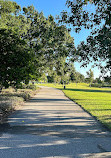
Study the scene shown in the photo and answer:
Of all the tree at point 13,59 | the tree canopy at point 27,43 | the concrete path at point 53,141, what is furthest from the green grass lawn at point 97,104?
the tree at point 13,59

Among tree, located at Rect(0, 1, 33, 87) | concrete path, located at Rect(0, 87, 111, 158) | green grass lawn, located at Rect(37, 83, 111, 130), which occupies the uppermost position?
tree, located at Rect(0, 1, 33, 87)

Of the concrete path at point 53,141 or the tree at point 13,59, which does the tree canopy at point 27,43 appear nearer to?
the tree at point 13,59

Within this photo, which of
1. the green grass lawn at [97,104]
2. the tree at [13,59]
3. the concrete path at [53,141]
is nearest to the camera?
the concrete path at [53,141]

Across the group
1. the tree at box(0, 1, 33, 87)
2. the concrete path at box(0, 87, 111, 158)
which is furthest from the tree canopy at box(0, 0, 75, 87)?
the concrete path at box(0, 87, 111, 158)

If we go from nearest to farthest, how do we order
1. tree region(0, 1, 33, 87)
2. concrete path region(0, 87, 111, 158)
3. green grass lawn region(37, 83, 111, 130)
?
concrete path region(0, 87, 111, 158) → green grass lawn region(37, 83, 111, 130) → tree region(0, 1, 33, 87)

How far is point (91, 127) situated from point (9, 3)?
1496cm

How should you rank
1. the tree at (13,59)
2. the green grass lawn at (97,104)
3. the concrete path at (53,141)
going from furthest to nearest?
the tree at (13,59) → the green grass lawn at (97,104) → the concrete path at (53,141)

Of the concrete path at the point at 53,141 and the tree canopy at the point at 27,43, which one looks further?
the tree canopy at the point at 27,43

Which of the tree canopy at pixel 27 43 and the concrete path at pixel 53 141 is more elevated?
the tree canopy at pixel 27 43

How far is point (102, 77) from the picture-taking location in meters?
6.05

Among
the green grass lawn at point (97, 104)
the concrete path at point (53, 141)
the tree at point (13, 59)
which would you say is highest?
the tree at point (13, 59)

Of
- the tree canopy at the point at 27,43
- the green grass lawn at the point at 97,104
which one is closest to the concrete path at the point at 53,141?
the green grass lawn at the point at 97,104

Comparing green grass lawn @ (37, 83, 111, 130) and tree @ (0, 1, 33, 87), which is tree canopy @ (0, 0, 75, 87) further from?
green grass lawn @ (37, 83, 111, 130)

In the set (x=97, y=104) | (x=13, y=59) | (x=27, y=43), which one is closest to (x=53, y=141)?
(x=13, y=59)
